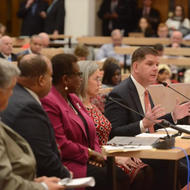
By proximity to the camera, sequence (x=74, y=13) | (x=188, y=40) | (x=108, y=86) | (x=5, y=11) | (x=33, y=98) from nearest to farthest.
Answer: (x=33, y=98), (x=108, y=86), (x=188, y=40), (x=74, y=13), (x=5, y=11)

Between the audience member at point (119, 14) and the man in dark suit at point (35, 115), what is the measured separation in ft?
33.4

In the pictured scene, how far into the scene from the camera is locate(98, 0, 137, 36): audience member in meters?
13.1

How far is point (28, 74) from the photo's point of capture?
3.07 metres

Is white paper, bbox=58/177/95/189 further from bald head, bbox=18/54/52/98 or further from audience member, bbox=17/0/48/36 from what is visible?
audience member, bbox=17/0/48/36

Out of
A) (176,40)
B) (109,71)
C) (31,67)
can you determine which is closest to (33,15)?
(176,40)

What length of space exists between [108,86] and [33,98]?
3622mm

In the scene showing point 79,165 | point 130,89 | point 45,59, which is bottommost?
point 79,165

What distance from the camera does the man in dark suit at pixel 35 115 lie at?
2.89 meters

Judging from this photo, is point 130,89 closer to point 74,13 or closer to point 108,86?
point 108,86

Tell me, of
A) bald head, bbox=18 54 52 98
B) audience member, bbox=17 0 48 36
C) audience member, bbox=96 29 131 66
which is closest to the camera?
bald head, bbox=18 54 52 98

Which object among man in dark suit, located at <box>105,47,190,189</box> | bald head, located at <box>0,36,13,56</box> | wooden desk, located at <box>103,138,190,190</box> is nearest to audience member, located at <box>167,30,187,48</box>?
bald head, located at <box>0,36,13,56</box>

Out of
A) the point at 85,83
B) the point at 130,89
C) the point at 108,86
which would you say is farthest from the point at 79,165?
the point at 108,86

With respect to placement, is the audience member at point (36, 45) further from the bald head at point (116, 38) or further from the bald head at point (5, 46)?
the bald head at point (116, 38)

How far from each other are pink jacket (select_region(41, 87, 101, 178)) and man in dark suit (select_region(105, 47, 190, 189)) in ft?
2.07
